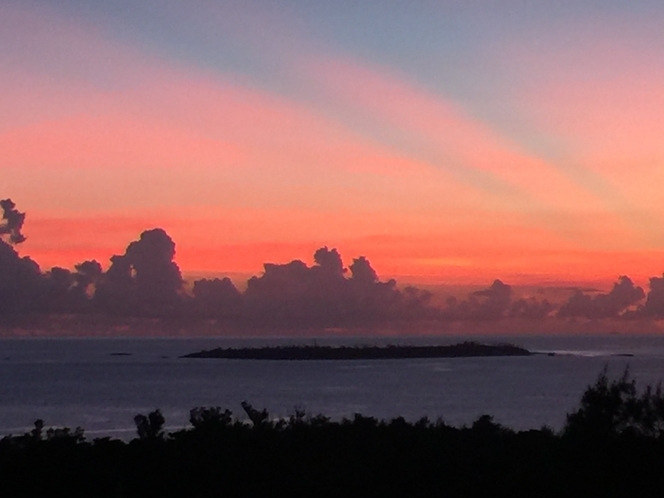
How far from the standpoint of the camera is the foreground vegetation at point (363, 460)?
18.8 m

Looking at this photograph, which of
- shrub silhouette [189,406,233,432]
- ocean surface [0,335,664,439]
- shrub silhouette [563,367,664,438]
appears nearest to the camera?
shrub silhouette [563,367,664,438]

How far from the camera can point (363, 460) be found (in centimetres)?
2056

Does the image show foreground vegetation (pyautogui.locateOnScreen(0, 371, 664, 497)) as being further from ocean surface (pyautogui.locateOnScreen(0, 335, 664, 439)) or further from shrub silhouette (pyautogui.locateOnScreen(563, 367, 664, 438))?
ocean surface (pyautogui.locateOnScreen(0, 335, 664, 439))

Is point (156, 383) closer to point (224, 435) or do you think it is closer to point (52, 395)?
point (52, 395)

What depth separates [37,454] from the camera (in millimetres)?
21172

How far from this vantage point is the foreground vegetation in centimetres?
1883

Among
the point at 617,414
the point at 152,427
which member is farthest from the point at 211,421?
the point at 617,414

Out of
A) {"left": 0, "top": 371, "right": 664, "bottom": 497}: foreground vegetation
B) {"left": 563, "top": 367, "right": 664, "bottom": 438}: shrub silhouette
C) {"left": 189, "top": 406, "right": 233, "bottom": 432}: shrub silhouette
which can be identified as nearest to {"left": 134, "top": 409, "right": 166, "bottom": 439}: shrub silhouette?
{"left": 0, "top": 371, "right": 664, "bottom": 497}: foreground vegetation

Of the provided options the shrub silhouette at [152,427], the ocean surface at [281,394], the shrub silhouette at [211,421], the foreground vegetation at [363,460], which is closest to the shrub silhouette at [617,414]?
the foreground vegetation at [363,460]

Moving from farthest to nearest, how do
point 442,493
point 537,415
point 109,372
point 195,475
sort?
point 109,372, point 537,415, point 195,475, point 442,493

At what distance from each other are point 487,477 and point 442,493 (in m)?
1.08

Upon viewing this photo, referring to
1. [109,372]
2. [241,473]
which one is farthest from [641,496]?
[109,372]

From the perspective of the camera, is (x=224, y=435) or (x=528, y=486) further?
(x=224, y=435)

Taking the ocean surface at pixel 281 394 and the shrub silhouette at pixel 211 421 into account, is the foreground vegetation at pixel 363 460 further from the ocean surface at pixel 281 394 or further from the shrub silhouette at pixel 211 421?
the ocean surface at pixel 281 394
